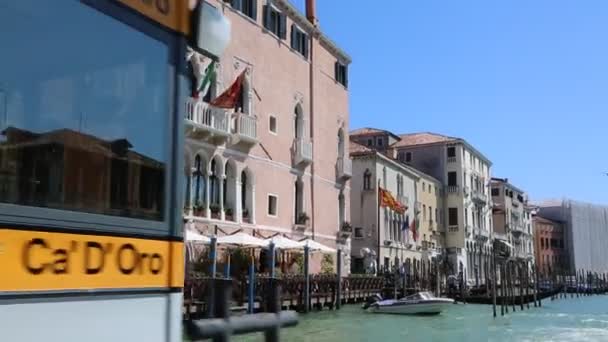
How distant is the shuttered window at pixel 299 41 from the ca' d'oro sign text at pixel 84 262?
90.8 feet

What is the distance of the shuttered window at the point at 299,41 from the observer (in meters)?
29.5

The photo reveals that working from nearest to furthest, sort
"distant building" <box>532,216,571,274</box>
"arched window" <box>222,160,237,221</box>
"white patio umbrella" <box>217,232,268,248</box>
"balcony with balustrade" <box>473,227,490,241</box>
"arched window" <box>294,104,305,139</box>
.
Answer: "white patio umbrella" <box>217,232,268,248</box> < "arched window" <box>222,160,237,221</box> < "arched window" <box>294,104,305,139</box> < "balcony with balustrade" <box>473,227,490,241</box> < "distant building" <box>532,216,571,274</box>

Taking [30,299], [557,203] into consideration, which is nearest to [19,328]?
[30,299]

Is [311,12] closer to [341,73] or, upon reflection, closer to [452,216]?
[341,73]

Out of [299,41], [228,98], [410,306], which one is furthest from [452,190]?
[228,98]

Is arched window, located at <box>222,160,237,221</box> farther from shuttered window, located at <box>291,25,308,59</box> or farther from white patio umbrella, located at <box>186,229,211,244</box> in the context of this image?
shuttered window, located at <box>291,25,308,59</box>

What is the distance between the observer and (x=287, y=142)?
2839 cm

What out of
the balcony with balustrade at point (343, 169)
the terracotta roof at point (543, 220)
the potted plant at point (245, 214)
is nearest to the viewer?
the potted plant at point (245, 214)

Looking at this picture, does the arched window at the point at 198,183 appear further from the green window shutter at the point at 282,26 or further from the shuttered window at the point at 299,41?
the shuttered window at the point at 299,41

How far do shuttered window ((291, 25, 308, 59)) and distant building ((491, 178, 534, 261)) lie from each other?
138 feet

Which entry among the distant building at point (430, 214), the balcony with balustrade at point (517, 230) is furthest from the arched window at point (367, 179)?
the balcony with balustrade at point (517, 230)

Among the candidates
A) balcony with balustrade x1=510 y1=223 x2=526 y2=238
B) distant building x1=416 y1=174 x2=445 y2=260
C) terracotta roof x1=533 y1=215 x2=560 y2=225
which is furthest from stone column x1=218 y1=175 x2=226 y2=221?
terracotta roof x1=533 y1=215 x2=560 y2=225

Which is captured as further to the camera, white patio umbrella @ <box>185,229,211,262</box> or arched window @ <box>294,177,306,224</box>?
arched window @ <box>294,177,306,224</box>

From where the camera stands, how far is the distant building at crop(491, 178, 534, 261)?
234 ft
